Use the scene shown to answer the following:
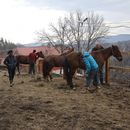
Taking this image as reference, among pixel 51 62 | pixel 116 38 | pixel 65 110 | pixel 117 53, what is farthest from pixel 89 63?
pixel 116 38

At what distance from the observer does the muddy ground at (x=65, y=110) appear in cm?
757

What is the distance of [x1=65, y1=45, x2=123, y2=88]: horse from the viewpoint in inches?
550

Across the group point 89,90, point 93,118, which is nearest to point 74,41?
point 89,90

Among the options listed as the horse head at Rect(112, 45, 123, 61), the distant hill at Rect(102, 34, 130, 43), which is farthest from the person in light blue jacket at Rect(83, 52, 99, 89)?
the distant hill at Rect(102, 34, 130, 43)

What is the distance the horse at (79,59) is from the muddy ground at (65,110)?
1.24 metres

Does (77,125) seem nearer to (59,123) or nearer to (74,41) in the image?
(59,123)

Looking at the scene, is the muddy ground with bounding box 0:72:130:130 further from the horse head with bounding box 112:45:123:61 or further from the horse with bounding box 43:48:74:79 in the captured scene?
the horse with bounding box 43:48:74:79

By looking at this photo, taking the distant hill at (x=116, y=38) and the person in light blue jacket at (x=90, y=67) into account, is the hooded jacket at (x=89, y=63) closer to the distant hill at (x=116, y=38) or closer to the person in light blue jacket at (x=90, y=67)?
the person in light blue jacket at (x=90, y=67)

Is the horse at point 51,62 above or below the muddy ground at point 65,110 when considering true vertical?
above

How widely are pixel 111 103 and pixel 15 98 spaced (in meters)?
3.33

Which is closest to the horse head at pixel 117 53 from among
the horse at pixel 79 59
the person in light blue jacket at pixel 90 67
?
the horse at pixel 79 59

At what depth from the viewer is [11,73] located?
15.6m

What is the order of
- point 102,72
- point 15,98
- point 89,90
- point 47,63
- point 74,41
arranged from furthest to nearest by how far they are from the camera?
1. point 74,41
2. point 47,63
3. point 102,72
4. point 89,90
5. point 15,98

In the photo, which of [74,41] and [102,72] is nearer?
[102,72]
